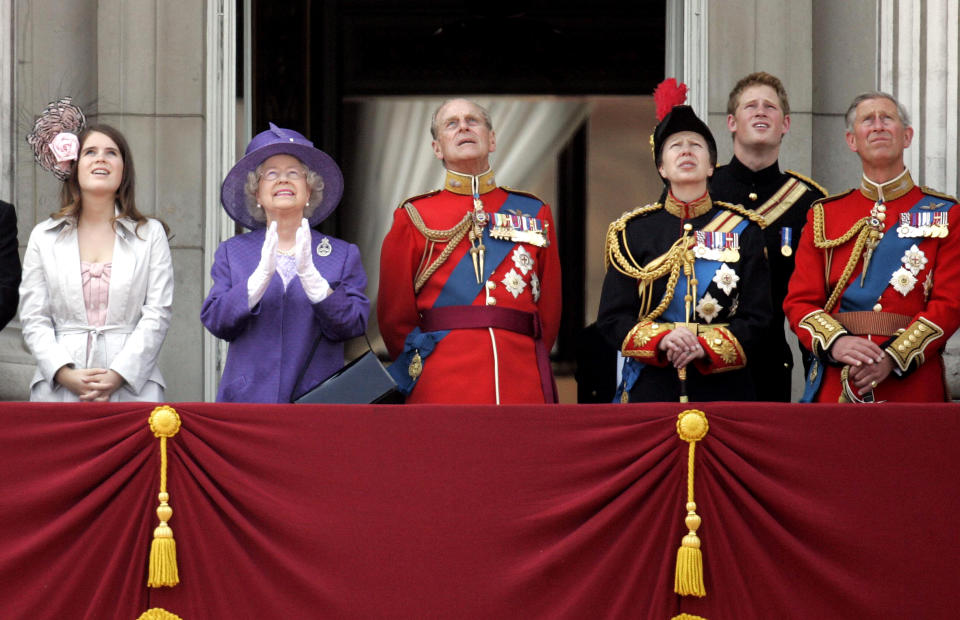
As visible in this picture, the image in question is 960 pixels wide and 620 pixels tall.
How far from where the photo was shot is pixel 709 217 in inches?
220

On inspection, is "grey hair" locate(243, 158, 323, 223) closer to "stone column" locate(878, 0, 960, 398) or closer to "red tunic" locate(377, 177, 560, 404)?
"red tunic" locate(377, 177, 560, 404)

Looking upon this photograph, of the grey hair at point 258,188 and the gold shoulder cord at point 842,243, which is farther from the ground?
the grey hair at point 258,188

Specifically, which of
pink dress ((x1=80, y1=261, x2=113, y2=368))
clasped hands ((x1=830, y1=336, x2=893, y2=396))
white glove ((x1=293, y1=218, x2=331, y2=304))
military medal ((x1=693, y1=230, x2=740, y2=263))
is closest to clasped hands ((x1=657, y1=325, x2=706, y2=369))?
military medal ((x1=693, y1=230, x2=740, y2=263))

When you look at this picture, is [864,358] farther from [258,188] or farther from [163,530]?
[163,530]

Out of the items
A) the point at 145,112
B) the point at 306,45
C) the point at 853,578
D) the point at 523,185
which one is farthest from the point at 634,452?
the point at 523,185

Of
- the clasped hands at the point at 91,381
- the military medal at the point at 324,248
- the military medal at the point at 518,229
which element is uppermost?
the military medal at the point at 518,229

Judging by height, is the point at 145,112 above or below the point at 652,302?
above

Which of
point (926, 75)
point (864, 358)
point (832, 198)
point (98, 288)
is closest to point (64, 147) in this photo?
point (98, 288)

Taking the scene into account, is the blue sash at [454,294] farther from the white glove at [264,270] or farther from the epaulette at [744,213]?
the epaulette at [744,213]

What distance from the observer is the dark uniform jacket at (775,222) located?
590 cm

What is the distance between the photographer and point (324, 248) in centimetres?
564

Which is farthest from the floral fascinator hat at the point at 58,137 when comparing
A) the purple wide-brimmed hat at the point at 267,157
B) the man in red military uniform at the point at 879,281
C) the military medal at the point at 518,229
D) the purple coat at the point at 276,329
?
the man in red military uniform at the point at 879,281

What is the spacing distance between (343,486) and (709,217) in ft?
5.51

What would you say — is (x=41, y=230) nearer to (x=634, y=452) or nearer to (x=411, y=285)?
(x=411, y=285)
